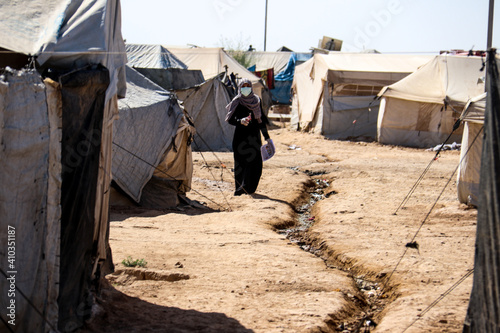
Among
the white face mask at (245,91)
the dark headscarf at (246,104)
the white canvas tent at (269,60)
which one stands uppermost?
the white canvas tent at (269,60)

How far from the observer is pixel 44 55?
11.3 ft

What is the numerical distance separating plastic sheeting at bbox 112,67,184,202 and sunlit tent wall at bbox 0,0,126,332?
367cm

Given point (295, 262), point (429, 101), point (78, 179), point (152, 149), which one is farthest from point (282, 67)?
point (78, 179)

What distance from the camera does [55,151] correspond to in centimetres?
335

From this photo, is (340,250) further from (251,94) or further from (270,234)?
(251,94)

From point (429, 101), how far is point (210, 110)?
5.92 metres

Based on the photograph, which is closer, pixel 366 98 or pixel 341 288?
pixel 341 288

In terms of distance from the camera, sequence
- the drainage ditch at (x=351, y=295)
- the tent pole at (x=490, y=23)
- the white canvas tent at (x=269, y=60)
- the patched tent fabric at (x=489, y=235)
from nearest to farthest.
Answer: the patched tent fabric at (x=489, y=235)
the drainage ditch at (x=351, y=295)
the tent pole at (x=490, y=23)
the white canvas tent at (x=269, y=60)

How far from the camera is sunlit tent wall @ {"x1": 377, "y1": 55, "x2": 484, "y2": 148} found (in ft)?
51.5

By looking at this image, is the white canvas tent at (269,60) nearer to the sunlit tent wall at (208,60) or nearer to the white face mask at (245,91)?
the sunlit tent wall at (208,60)

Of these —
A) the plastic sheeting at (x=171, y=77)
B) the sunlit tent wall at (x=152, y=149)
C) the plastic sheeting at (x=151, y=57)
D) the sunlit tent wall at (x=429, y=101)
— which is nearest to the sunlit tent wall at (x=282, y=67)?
the plastic sheeting at (x=151, y=57)

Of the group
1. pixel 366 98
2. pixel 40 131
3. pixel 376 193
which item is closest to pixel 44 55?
pixel 40 131

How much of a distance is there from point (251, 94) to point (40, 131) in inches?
224

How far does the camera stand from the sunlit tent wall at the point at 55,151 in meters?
3.20
